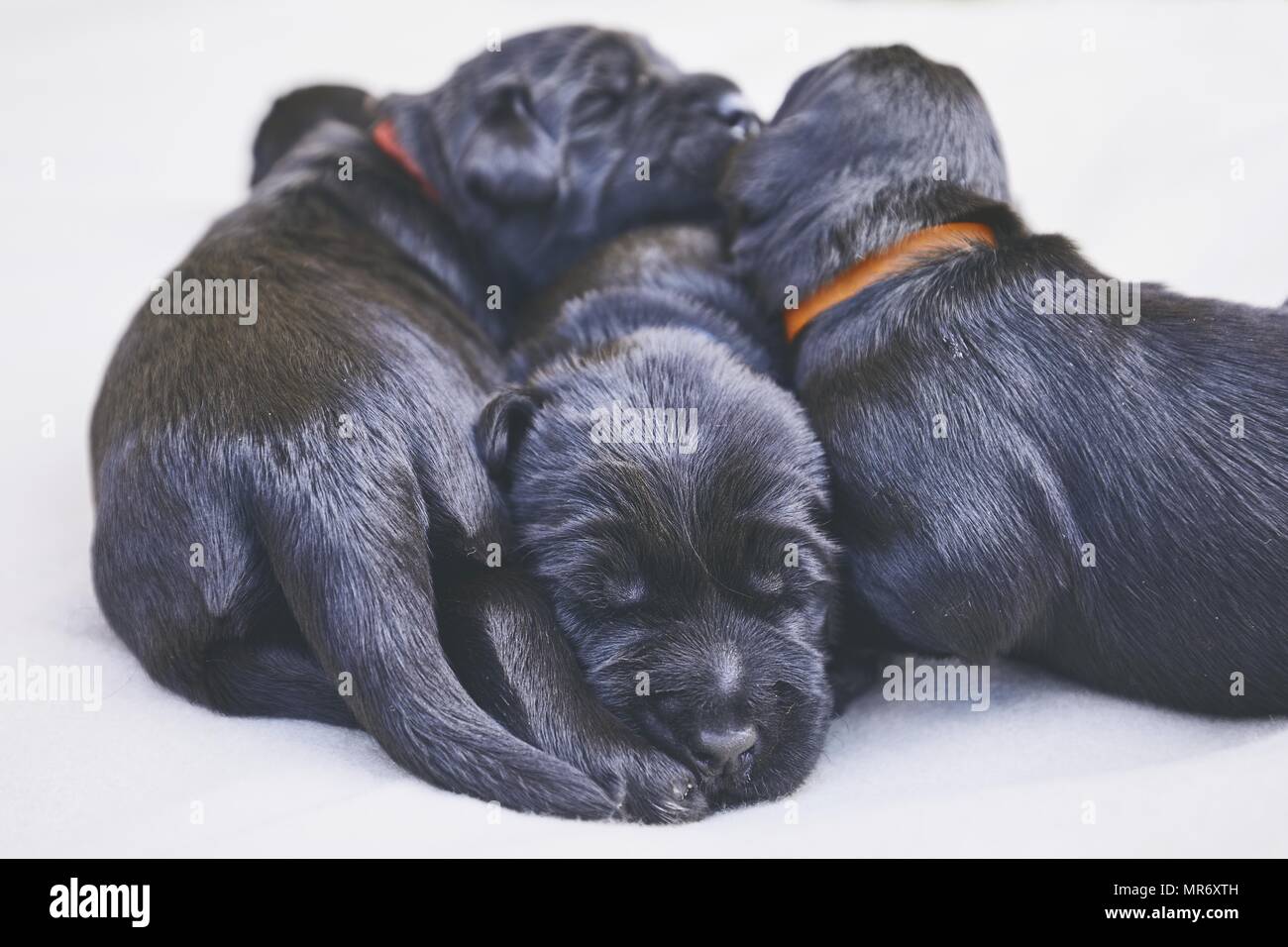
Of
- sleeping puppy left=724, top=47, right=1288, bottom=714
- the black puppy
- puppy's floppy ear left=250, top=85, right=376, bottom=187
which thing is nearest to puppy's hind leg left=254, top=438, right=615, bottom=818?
the black puppy

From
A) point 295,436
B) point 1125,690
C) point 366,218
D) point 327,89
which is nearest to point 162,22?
point 327,89

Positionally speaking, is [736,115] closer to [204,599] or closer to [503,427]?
[503,427]

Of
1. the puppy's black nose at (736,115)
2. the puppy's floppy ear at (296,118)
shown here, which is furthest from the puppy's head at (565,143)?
the puppy's floppy ear at (296,118)

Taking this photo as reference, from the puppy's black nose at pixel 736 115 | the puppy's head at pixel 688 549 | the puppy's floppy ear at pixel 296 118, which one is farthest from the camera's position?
the puppy's floppy ear at pixel 296 118

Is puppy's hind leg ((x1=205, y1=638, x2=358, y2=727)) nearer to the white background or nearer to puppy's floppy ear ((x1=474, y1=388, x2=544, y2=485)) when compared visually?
the white background

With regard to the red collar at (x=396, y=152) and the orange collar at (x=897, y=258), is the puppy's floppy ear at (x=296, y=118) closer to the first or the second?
the red collar at (x=396, y=152)

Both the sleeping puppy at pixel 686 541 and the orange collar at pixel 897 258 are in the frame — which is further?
the orange collar at pixel 897 258

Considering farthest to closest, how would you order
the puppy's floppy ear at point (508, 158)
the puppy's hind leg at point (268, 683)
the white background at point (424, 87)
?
the puppy's floppy ear at point (508, 158), the puppy's hind leg at point (268, 683), the white background at point (424, 87)
